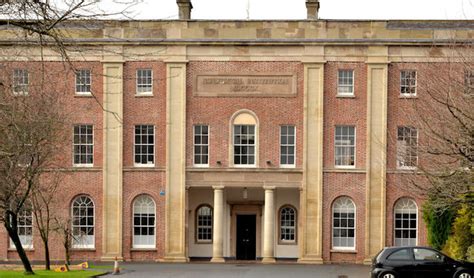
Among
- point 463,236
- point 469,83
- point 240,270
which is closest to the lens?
point 469,83

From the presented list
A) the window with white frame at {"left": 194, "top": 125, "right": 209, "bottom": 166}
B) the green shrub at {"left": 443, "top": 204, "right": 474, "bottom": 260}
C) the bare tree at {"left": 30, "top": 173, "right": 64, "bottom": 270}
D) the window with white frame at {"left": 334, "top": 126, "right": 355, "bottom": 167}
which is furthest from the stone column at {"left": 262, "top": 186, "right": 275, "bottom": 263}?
the bare tree at {"left": 30, "top": 173, "right": 64, "bottom": 270}

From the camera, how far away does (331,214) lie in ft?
134

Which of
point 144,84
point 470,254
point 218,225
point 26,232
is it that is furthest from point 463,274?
point 26,232

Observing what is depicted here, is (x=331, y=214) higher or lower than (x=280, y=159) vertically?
lower

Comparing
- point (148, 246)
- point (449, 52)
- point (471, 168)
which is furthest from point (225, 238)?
point (471, 168)

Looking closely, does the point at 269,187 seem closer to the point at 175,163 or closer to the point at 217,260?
the point at 217,260

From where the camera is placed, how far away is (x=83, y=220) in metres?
41.6

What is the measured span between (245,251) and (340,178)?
Answer: 6207 millimetres

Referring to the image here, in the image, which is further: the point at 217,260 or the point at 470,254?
the point at 217,260

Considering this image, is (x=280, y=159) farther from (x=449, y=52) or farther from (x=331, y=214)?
(x=449, y=52)

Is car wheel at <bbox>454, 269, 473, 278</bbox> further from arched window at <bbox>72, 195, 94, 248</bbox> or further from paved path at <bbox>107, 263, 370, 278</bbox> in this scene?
arched window at <bbox>72, 195, 94, 248</bbox>

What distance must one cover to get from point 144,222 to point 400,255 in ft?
53.5

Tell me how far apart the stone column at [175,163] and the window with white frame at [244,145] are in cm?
255

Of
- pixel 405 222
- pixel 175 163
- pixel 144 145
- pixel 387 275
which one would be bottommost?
pixel 387 275
